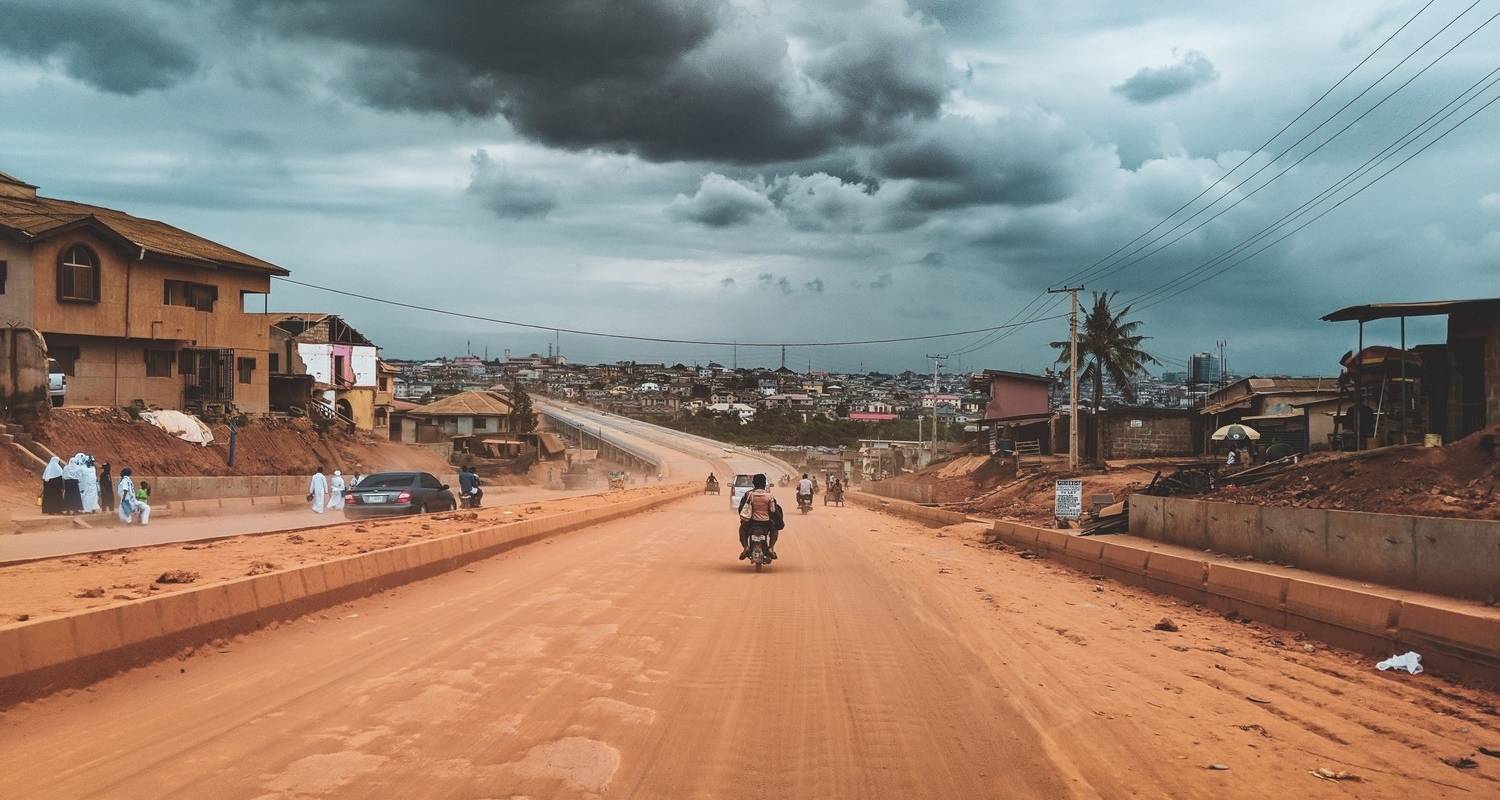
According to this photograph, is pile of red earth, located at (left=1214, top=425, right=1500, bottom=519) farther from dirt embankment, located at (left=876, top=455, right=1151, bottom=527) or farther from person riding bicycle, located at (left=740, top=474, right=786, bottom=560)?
person riding bicycle, located at (left=740, top=474, right=786, bottom=560)

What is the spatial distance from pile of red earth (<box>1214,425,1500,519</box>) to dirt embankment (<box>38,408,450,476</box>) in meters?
37.6

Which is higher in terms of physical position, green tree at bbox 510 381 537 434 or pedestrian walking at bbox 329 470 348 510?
green tree at bbox 510 381 537 434

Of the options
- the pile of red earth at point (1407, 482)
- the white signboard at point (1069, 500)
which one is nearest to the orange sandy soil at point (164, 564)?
the white signboard at point (1069, 500)

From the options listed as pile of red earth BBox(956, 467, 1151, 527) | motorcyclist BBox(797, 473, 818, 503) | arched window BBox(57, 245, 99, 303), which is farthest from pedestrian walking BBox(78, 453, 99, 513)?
pile of red earth BBox(956, 467, 1151, 527)

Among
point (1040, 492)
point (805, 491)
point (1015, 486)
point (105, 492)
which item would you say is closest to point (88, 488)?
point (105, 492)

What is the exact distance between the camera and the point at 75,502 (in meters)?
28.5

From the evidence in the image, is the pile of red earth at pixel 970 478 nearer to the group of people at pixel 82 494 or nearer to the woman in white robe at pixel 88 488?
the group of people at pixel 82 494

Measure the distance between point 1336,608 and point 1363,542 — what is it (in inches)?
94.7

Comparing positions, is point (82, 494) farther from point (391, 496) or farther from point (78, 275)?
point (78, 275)

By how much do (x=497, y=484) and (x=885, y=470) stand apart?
4625 centimetres

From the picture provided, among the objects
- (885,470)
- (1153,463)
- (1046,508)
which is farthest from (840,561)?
(885,470)

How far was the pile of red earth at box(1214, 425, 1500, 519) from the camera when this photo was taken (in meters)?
15.9

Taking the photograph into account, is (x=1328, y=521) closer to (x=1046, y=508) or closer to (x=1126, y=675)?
(x=1126, y=675)

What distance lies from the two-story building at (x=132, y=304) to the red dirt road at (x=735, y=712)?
36400 millimetres
